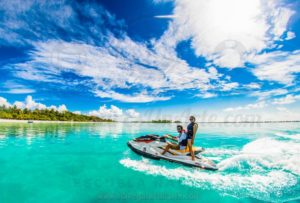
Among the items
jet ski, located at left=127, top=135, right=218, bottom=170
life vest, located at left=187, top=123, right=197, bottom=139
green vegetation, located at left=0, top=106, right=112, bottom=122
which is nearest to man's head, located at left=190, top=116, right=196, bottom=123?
life vest, located at left=187, top=123, right=197, bottom=139

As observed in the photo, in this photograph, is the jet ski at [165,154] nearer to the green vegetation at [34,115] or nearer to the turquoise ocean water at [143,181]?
the turquoise ocean water at [143,181]

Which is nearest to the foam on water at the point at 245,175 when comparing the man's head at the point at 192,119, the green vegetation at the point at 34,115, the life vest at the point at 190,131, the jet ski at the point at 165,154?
the jet ski at the point at 165,154

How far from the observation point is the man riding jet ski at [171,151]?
31.6 ft

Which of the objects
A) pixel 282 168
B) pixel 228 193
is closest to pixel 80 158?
pixel 228 193

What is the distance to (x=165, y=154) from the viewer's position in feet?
35.7

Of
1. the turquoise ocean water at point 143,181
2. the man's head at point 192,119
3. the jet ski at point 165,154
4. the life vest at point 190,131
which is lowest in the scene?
the turquoise ocean water at point 143,181

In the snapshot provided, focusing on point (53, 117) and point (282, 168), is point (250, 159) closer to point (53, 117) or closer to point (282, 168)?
point (282, 168)

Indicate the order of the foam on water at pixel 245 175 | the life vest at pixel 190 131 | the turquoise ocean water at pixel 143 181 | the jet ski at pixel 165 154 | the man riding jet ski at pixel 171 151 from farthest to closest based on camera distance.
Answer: the life vest at pixel 190 131 < the man riding jet ski at pixel 171 151 < the jet ski at pixel 165 154 < the foam on water at pixel 245 175 < the turquoise ocean water at pixel 143 181

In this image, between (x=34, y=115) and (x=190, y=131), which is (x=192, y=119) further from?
(x=34, y=115)

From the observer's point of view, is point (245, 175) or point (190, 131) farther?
point (190, 131)

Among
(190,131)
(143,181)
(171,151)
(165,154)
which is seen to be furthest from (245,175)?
(143,181)

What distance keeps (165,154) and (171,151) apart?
0.40 meters

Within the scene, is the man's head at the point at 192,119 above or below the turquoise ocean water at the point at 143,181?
above

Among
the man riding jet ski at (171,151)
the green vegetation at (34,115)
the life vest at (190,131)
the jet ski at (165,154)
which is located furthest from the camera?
the green vegetation at (34,115)
